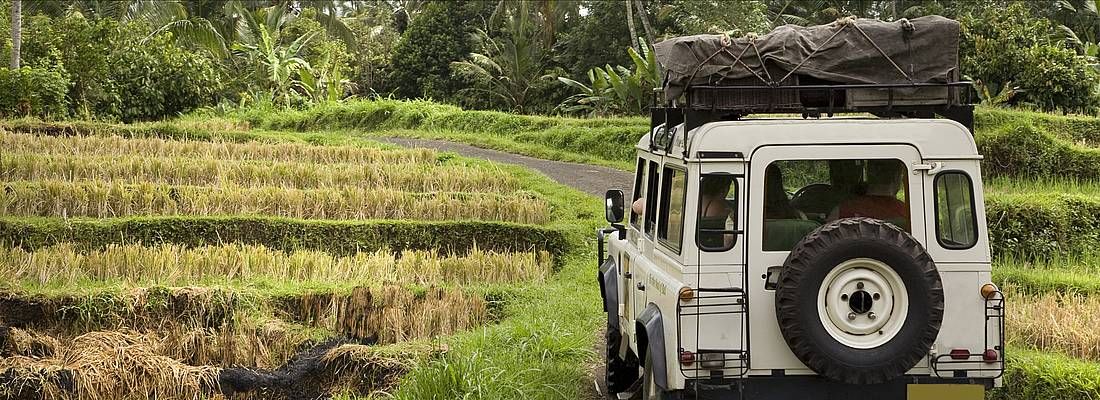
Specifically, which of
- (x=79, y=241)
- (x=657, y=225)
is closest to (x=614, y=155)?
(x=79, y=241)

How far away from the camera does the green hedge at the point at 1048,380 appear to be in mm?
7145

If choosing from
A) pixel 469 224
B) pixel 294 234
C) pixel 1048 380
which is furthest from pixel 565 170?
pixel 1048 380

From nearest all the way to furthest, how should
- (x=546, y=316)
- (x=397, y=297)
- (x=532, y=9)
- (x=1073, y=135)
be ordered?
(x=546, y=316) → (x=397, y=297) → (x=1073, y=135) → (x=532, y=9)

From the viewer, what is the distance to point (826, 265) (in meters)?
5.01

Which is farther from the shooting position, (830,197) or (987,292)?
(830,197)

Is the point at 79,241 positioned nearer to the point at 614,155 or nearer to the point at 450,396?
the point at 450,396

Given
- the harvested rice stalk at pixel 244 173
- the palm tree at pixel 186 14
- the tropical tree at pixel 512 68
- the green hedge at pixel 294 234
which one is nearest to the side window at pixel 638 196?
the green hedge at pixel 294 234

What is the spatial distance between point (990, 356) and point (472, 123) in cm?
2216

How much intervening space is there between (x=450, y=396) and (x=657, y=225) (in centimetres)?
174

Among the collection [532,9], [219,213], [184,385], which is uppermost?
[532,9]

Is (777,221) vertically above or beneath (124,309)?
above

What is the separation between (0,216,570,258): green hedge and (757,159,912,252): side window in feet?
29.7

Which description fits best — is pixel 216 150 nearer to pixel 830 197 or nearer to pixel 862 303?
pixel 830 197

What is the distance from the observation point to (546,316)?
10242 mm
